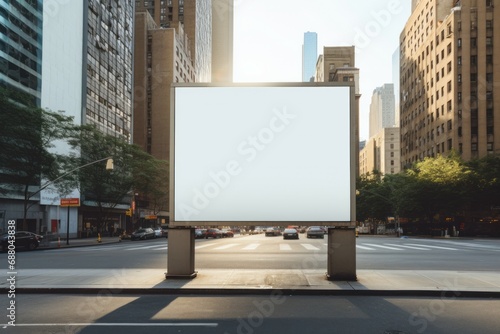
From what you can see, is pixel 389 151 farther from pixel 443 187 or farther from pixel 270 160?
pixel 270 160

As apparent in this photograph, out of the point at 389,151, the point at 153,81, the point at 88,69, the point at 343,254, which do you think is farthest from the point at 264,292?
the point at 389,151

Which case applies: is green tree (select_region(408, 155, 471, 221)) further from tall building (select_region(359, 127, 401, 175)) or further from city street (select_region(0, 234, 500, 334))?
tall building (select_region(359, 127, 401, 175))

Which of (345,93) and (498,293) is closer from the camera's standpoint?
(498,293)

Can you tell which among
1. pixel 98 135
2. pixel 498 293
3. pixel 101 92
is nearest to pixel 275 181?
pixel 498 293

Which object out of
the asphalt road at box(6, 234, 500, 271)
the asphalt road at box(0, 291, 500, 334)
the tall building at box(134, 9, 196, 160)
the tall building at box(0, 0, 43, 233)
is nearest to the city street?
the asphalt road at box(0, 291, 500, 334)

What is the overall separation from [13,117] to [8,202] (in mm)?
14609

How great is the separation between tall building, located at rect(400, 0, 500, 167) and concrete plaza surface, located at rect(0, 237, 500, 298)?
212 ft

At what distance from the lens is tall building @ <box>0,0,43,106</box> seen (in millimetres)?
42325

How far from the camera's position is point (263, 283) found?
1087 cm

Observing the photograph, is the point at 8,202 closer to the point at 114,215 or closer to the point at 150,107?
the point at 114,215

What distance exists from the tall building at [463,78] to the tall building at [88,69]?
55900mm

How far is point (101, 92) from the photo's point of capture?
63188mm

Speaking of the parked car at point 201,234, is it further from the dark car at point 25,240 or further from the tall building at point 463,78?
the tall building at point 463,78

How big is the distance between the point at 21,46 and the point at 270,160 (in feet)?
143
